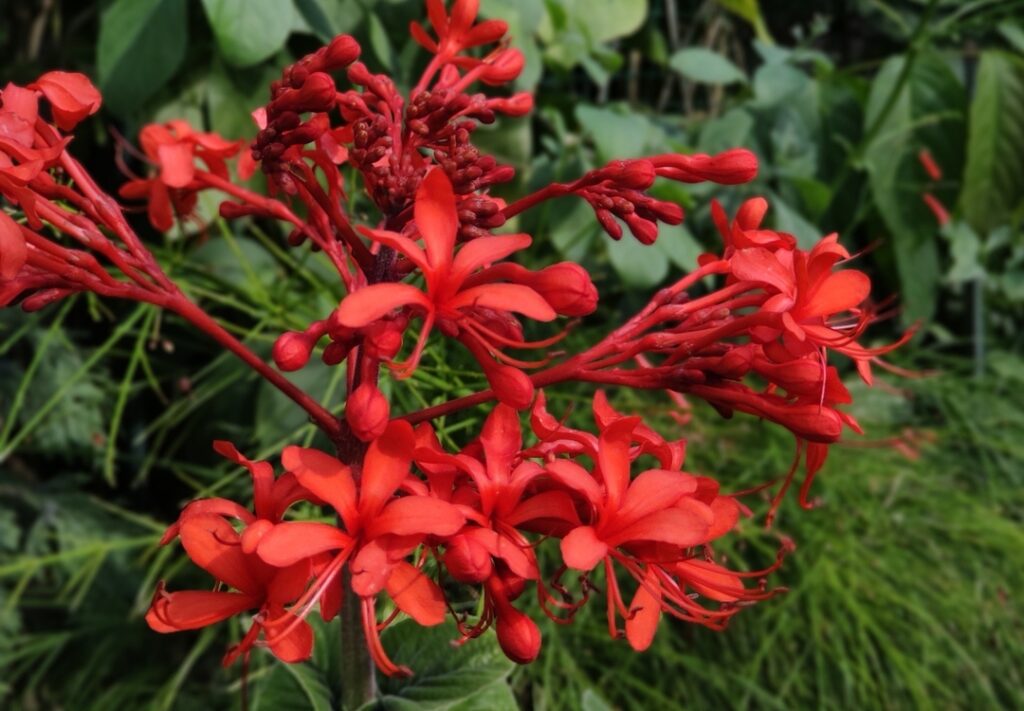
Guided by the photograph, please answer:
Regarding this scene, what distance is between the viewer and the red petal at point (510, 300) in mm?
461

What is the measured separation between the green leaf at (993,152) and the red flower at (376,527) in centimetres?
121

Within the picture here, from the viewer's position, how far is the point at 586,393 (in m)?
1.29

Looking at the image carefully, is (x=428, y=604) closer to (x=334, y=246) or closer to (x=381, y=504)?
(x=381, y=504)

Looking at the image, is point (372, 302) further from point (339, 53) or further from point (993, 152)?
point (993, 152)

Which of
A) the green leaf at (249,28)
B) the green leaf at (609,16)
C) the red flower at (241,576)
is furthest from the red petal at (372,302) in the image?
the green leaf at (609,16)

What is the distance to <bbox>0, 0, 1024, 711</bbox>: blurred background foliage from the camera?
109cm

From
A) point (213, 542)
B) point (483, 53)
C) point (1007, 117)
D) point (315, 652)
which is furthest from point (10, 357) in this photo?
point (1007, 117)

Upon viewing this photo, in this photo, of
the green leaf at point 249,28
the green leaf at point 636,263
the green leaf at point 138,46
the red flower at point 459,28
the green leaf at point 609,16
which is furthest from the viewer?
the green leaf at point 609,16

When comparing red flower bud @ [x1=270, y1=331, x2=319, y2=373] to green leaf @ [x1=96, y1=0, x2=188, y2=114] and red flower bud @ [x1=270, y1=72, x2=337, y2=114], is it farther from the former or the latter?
green leaf @ [x1=96, y1=0, x2=188, y2=114]

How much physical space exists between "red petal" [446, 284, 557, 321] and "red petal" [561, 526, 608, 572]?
10 cm

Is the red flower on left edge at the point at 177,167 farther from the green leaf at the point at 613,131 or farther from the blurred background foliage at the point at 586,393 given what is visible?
the green leaf at the point at 613,131

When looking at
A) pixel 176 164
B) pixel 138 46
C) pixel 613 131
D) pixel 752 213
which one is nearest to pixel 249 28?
pixel 138 46

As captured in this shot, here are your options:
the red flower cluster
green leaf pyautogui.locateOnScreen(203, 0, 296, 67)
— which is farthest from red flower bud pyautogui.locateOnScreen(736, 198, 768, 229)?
green leaf pyautogui.locateOnScreen(203, 0, 296, 67)

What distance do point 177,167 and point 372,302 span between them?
306 mm
